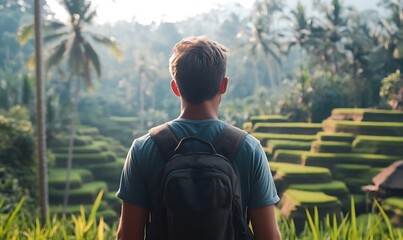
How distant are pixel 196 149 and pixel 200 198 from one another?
0.62ft

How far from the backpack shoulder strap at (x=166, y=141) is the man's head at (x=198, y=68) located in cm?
14

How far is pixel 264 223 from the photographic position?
1.72 meters

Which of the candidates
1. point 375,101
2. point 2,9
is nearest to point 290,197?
point 375,101

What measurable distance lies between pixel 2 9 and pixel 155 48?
19557 mm

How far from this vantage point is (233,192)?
1.62m

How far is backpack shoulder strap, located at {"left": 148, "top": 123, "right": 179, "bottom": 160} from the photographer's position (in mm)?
1695

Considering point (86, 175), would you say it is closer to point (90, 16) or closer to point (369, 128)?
point (90, 16)

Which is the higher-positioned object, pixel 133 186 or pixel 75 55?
pixel 75 55

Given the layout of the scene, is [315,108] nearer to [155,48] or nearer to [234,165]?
Result: [234,165]

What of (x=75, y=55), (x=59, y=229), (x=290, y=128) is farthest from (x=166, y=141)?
(x=290, y=128)

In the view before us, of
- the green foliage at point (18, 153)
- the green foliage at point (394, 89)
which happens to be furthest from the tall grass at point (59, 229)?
the green foliage at point (394, 89)

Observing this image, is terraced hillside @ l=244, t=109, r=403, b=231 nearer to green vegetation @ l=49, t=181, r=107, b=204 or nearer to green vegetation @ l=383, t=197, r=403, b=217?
green vegetation @ l=383, t=197, r=403, b=217

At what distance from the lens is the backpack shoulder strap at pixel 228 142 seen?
1.68 metres

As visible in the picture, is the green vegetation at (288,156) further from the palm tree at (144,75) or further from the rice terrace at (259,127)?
the palm tree at (144,75)
